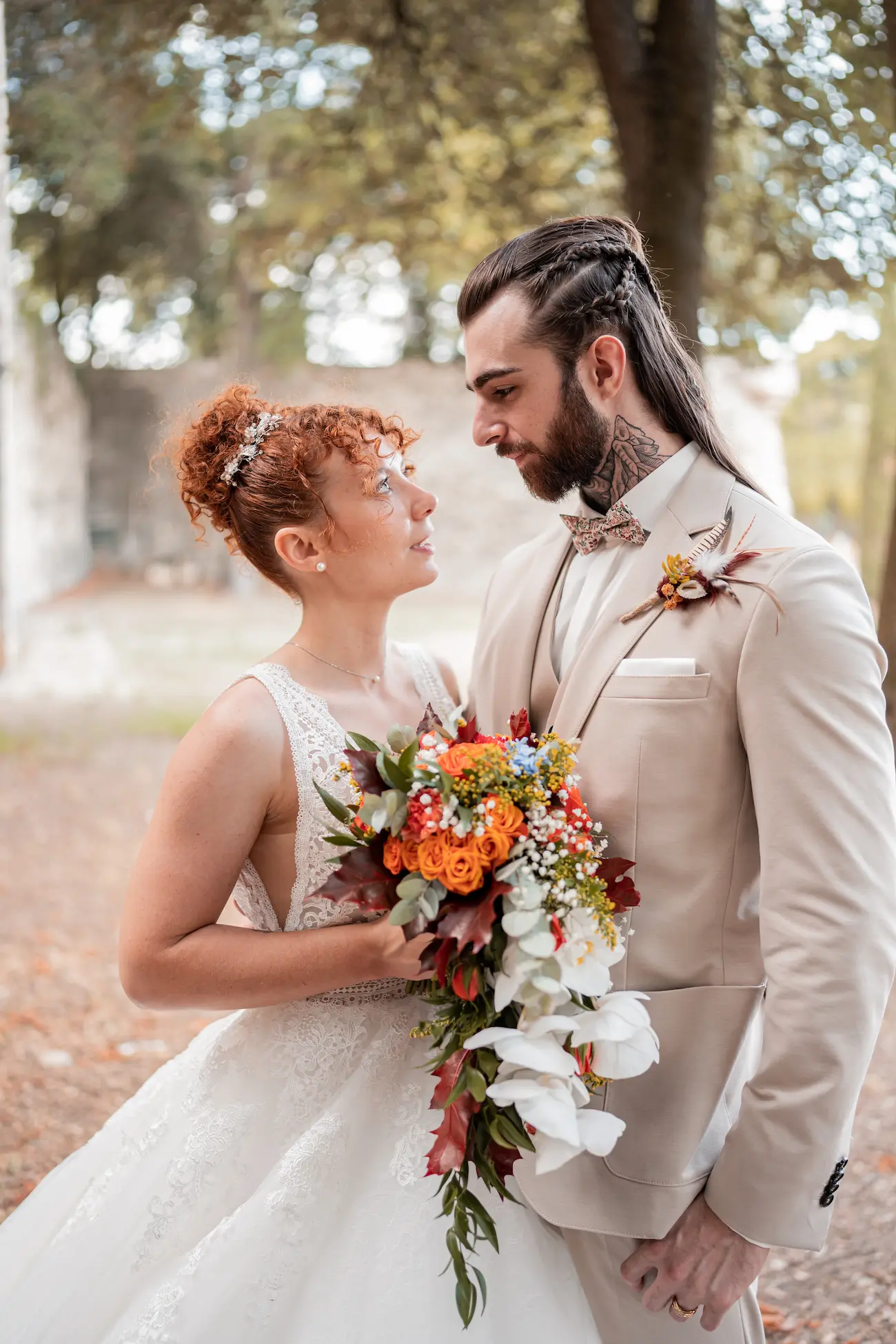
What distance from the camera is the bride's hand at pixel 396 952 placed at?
6.17 ft

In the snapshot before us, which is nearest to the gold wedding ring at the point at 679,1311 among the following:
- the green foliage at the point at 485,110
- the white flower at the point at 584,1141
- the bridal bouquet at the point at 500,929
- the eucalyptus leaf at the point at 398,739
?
the bridal bouquet at the point at 500,929

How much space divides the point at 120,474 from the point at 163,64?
14.8m

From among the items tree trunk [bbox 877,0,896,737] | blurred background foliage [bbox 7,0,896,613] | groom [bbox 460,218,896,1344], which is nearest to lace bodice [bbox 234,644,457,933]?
groom [bbox 460,218,896,1344]

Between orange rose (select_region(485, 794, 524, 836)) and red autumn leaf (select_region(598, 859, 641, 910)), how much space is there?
0.20m

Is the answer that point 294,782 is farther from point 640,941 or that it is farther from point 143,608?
point 143,608

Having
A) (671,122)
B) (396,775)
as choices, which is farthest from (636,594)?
(671,122)

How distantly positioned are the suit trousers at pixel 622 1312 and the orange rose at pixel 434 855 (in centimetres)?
A: 87

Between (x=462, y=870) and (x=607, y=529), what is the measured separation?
0.91 metres

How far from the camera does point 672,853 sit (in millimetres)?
1957

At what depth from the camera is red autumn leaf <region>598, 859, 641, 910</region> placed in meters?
1.80

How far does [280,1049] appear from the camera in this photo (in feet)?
7.49

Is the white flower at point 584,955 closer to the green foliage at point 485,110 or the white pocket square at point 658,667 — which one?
the white pocket square at point 658,667

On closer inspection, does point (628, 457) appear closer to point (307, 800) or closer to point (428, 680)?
point (428, 680)

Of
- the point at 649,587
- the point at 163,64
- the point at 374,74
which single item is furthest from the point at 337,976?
the point at 163,64
